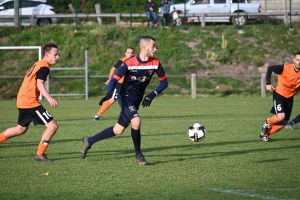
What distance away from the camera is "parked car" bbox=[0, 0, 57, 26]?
30788 millimetres

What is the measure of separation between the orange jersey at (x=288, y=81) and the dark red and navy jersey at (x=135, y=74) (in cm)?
323

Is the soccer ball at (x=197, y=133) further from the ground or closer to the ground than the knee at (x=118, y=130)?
closer to the ground

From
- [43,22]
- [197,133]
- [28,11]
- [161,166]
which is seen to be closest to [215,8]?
[43,22]

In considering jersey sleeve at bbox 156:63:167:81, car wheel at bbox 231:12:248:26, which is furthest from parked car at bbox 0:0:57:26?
jersey sleeve at bbox 156:63:167:81

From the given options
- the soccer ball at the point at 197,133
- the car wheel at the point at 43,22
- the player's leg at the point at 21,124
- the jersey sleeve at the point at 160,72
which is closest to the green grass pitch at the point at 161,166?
the soccer ball at the point at 197,133

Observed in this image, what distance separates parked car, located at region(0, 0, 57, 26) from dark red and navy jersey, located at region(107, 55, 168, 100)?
22.6 metres

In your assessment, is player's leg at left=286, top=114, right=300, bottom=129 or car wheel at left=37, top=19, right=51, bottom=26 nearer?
player's leg at left=286, top=114, right=300, bottom=129

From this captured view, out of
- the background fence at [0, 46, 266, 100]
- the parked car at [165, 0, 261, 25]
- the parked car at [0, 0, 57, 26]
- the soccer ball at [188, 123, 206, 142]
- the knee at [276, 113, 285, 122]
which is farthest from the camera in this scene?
the parked car at [165, 0, 261, 25]

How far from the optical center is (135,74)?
9.02m

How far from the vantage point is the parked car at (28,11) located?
3079cm

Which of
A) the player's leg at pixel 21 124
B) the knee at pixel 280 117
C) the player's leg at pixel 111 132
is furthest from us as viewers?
the knee at pixel 280 117

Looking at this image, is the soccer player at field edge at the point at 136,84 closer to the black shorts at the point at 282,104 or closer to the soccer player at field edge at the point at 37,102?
the soccer player at field edge at the point at 37,102

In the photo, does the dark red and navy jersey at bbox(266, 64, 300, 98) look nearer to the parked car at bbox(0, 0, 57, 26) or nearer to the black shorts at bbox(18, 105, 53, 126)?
the black shorts at bbox(18, 105, 53, 126)

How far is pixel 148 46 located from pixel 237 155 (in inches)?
A: 89.5
